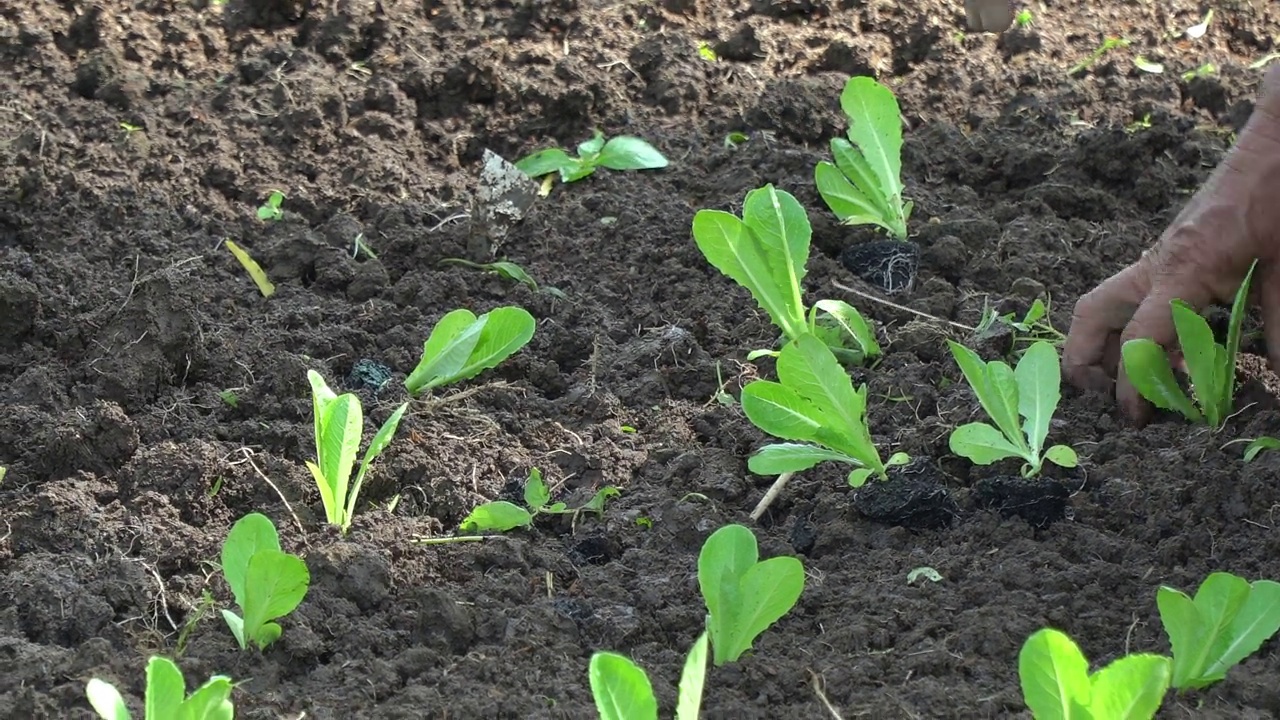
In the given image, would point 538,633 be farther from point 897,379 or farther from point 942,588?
point 897,379

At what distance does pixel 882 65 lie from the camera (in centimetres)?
312

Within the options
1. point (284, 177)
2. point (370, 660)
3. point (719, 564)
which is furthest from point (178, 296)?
point (719, 564)

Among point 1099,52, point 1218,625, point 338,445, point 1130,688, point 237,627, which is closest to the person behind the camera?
point 1130,688

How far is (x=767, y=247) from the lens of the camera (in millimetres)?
2076

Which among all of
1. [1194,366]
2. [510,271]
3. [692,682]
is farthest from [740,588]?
[510,271]

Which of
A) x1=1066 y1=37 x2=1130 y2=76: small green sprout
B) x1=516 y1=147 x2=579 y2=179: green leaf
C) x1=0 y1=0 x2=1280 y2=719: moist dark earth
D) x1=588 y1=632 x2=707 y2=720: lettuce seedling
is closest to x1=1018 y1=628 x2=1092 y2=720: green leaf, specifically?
x1=0 y1=0 x2=1280 y2=719: moist dark earth

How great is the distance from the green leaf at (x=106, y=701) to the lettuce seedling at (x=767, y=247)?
101 cm

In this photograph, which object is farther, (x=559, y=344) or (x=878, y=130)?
(x=878, y=130)

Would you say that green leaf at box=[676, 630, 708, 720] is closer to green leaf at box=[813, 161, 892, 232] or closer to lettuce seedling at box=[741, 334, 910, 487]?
lettuce seedling at box=[741, 334, 910, 487]

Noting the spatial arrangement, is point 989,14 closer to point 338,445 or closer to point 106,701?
point 338,445

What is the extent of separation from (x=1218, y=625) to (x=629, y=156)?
1559mm

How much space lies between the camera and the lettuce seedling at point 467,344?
82.7 inches

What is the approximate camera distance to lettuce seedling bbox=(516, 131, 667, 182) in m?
2.75

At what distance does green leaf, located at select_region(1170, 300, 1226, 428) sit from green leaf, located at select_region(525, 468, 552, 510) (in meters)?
0.87
